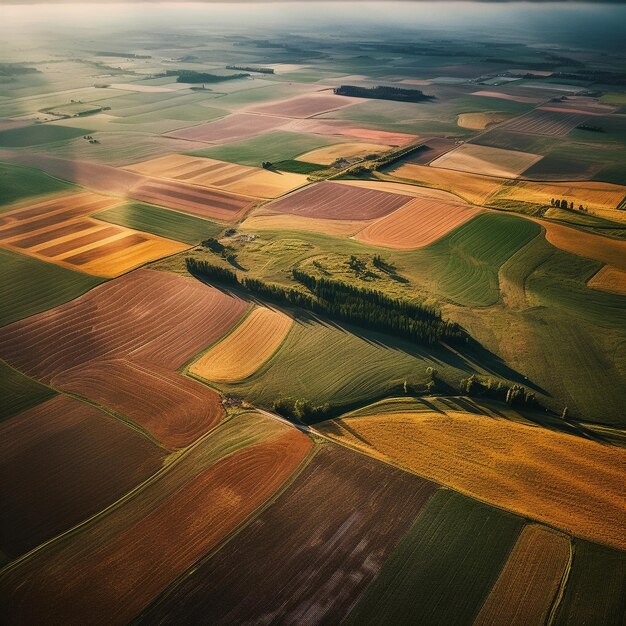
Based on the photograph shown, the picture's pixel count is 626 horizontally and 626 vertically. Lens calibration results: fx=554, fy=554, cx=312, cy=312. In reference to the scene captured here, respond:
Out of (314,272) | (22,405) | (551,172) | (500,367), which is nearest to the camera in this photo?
(22,405)

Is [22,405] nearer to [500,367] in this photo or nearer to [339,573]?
[339,573]

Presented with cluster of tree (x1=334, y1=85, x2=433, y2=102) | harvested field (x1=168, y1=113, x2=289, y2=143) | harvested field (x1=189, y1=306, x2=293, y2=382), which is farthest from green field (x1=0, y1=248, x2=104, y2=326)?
cluster of tree (x1=334, y1=85, x2=433, y2=102)

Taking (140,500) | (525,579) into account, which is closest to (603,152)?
(525,579)

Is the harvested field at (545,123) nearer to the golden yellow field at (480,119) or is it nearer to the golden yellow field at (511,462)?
the golden yellow field at (480,119)

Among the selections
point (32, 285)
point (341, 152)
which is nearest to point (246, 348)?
point (32, 285)

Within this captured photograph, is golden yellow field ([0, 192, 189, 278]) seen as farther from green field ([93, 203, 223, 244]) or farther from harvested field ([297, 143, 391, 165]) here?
harvested field ([297, 143, 391, 165])
